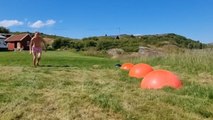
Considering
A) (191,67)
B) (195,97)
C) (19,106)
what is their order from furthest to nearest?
(191,67), (195,97), (19,106)

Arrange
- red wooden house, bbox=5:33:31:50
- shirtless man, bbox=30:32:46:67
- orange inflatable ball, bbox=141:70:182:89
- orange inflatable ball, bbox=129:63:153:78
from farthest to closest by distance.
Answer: red wooden house, bbox=5:33:31:50
shirtless man, bbox=30:32:46:67
orange inflatable ball, bbox=129:63:153:78
orange inflatable ball, bbox=141:70:182:89

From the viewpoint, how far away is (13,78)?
9.40 metres

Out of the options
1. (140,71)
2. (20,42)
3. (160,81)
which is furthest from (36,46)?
(20,42)

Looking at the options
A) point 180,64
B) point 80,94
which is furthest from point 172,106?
point 180,64

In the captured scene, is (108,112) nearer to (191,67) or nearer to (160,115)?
(160,115)

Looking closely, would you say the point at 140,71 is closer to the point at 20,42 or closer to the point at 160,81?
the point at 160,81

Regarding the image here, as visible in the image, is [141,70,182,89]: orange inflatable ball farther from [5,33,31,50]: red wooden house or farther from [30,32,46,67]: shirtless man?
[5,33,31,50]: red wooden house

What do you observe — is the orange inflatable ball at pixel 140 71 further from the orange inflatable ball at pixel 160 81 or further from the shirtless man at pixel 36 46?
the shirtless man at pixel 36 46

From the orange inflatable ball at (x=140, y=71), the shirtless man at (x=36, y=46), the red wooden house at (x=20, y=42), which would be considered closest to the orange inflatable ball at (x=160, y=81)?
the orange inflatable ball at (x=140, y=71)

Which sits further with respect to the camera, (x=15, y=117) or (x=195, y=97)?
(x=195, y=97)

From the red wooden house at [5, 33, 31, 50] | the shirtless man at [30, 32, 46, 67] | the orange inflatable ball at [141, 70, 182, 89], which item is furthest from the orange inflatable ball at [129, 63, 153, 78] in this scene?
the red wooden house at [5, 33, 31, 50]

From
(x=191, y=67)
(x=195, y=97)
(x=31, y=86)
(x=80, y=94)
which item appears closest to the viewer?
(x=80, y=94)

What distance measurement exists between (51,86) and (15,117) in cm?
262

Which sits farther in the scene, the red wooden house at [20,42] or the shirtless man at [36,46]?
the red wooden house at [20,42]
